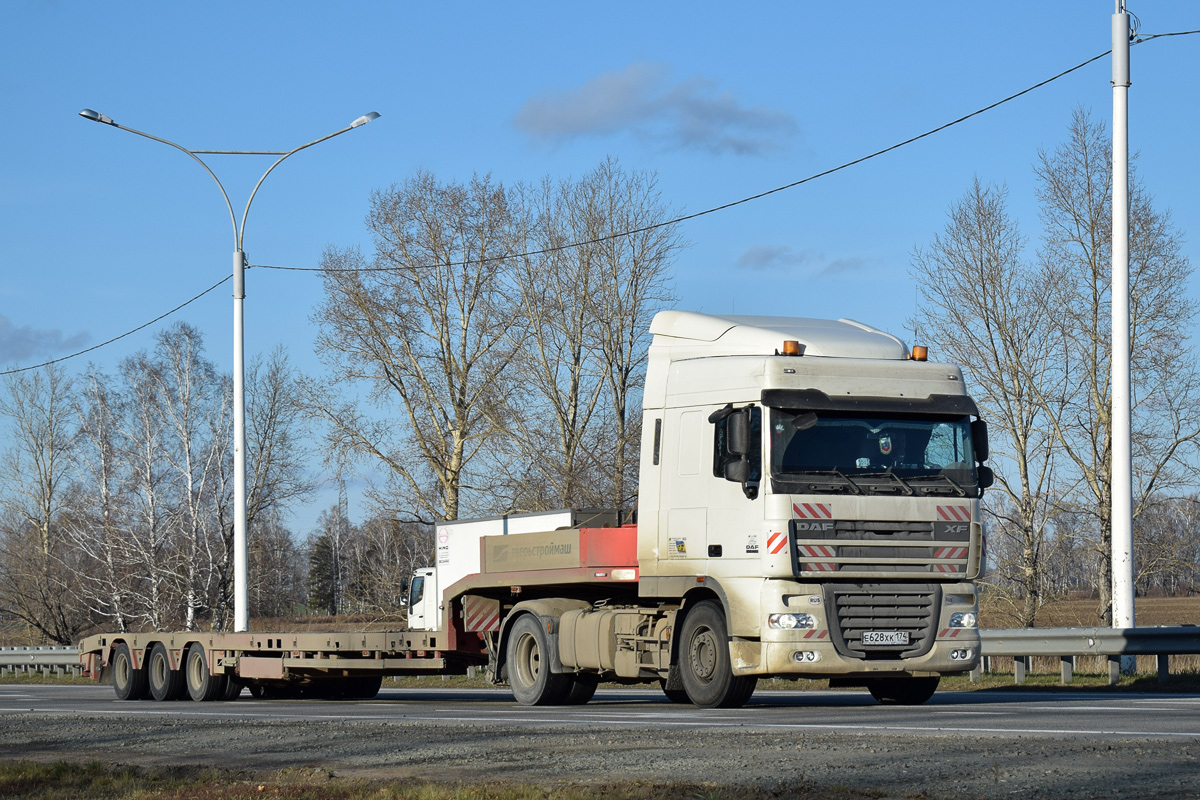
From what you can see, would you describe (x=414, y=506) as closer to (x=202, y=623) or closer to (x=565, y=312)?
(x=565, y=312)

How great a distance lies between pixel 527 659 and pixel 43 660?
24081mm

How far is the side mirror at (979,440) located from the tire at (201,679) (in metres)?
11.4

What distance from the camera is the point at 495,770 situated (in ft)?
29.2

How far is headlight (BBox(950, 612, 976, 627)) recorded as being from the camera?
44.5ft

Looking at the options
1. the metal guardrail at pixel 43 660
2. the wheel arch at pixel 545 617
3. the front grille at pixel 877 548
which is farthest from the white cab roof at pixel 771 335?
the metal guardrail at pixel 43 660

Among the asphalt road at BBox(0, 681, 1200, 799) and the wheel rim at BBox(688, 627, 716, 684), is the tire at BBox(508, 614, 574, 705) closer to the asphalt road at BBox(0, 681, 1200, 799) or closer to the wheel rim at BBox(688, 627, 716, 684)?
the asphalt road at BBox(0, 681, 1200, 799)

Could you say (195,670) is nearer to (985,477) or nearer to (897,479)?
(897,479)

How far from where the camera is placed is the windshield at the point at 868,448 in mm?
13250

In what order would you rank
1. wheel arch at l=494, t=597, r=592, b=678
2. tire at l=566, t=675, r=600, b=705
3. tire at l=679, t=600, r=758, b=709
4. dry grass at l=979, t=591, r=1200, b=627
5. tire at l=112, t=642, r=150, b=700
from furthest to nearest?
dry grass at l=979, t=591, r=1200, b=627 < tire at l=112, t=642, r=150, b=700 < tire at l=566, t=675, r=600, b=705 < wheel arch at l=494, t=597, r=592, b=678 < tire at l=679, t=600, r=758, b=709

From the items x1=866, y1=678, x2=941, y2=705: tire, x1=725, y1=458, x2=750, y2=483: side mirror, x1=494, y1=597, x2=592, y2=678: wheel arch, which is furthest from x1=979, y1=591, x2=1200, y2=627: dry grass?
x1=725, y1=458, x2=750, y2=483: side mirror

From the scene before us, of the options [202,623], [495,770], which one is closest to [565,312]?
[202,623]

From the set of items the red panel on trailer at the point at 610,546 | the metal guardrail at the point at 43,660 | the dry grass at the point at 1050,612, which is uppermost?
the red panel on trailer at the point at 610,546

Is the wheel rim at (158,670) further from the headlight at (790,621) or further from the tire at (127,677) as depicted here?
the headlight at (790,621)

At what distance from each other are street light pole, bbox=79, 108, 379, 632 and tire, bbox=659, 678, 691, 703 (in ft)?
32.5
